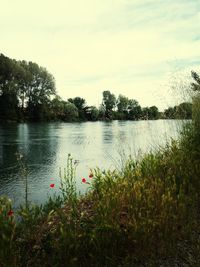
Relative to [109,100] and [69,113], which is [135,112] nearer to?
[69,113]

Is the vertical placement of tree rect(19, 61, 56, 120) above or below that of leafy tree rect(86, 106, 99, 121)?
above

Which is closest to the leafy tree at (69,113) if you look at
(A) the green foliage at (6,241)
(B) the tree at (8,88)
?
(B) the tree at (8,88)

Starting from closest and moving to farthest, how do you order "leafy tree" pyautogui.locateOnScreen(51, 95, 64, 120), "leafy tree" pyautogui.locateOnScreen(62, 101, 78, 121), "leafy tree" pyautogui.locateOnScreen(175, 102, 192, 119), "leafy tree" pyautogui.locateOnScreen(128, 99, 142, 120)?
1. "leafy tree" pyautogui.locateOnScreen(175, 102, 192, 119)
2. "leafy tree" pyautogui.locateOnScreen(128, 99, 142, 120)
3. "leafy tree" pyautogui.locateOnScreen(51, 95, 64, 120)
4. "leafy tree" pyautogui.locateOnScreen(62, 101, 78, 121)

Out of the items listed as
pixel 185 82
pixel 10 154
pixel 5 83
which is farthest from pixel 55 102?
pixel 185 82

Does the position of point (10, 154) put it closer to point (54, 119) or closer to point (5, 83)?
point (5, 83)

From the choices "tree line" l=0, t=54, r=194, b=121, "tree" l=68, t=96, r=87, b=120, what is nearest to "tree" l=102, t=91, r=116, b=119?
"tree" l=68, t=96, r=87, b=120

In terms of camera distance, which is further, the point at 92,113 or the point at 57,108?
the point at 92,113

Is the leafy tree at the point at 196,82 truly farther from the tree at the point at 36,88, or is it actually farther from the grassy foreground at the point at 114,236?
the tree at the point at 36,88

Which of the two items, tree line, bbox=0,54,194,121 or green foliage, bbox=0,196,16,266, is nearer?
green foliage, bbox=0,196,16,266

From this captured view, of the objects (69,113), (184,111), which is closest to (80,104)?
(69,113)

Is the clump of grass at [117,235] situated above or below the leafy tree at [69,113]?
below

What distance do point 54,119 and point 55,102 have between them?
431 cm

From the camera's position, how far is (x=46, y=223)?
387 cm

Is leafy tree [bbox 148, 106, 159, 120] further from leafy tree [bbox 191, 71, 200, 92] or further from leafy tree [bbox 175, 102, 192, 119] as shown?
leafy tree [bbox 191, 71, 200, 92]
